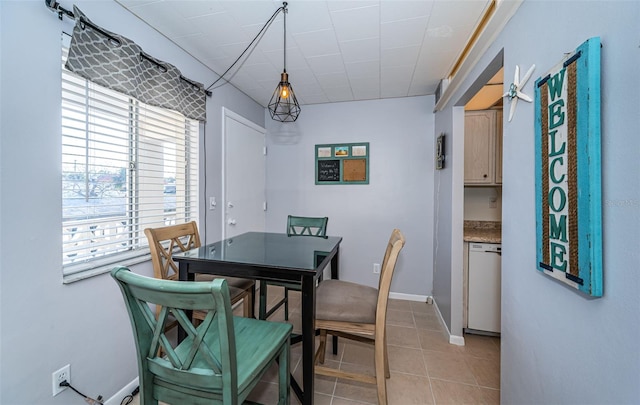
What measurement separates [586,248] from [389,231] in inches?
94.6

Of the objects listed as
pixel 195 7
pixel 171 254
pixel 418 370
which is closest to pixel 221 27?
pixel 195 7

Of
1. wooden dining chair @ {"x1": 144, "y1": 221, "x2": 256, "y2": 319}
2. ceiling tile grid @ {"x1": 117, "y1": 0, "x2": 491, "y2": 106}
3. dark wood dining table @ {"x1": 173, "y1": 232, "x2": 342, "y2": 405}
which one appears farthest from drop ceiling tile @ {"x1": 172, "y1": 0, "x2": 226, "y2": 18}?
dark wood dining table @ {"x1": 173, "y1": 232, "x2": 342, "y2": 405}

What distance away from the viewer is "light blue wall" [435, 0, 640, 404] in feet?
2.19

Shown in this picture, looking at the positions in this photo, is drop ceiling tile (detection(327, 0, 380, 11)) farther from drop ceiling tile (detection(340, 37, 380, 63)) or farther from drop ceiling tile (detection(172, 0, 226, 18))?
drop ceiling tile (detection(172, 0, 226, 18))

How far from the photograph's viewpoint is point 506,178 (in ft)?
4.49

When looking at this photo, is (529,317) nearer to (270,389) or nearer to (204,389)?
(204,389)

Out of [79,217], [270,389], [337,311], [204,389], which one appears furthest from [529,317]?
[79,217]

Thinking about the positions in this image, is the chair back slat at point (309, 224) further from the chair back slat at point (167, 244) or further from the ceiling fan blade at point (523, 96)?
the ceiling fan blade at point (523, 96)

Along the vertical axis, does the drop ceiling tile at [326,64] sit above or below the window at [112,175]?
above

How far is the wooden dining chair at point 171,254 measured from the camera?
1.64 meters

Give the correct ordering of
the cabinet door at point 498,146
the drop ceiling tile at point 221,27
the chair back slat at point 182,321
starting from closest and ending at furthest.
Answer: the chair back slat at point 182,321 < the drop ceiling tile at point 221,27 < the cabinet door at point 498,146

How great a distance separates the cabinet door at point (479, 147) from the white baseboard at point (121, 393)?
3.21 m

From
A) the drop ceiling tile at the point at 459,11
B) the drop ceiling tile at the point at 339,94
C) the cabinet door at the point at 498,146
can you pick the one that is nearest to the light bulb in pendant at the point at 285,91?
the drop ceiling tile at the point at 459,11

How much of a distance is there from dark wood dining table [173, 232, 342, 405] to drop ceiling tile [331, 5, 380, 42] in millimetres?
1554
